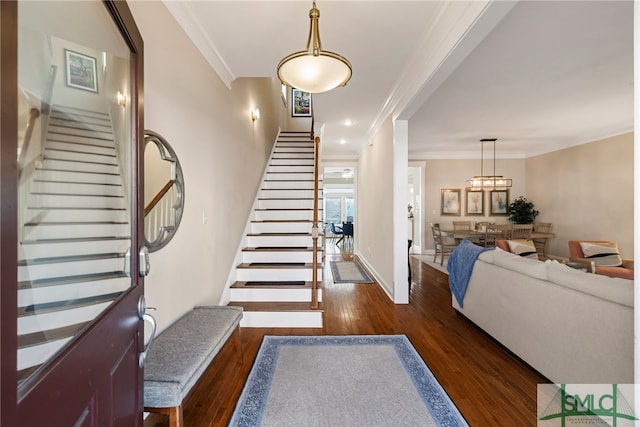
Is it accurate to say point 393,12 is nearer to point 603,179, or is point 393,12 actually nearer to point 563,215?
point 603,179

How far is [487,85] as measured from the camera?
338cm

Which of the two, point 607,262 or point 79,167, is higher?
point 79,167

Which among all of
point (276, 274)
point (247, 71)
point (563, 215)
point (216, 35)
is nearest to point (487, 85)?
point (247, 71)

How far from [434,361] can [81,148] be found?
260 centimetres

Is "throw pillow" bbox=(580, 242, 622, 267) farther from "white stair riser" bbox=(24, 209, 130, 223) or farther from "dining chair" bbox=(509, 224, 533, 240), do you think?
"white stair riser" bbox=(24, 209, 130, 223)

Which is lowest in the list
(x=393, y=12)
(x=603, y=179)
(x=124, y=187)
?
(x=124, y=187)

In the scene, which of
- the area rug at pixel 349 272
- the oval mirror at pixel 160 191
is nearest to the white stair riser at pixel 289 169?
the area rug at pixel 349 272

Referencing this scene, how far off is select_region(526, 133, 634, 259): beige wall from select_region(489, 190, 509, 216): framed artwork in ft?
1.87

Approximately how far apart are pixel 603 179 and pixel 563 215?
3.80 feet

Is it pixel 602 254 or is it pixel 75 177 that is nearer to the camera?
pixel 75 177

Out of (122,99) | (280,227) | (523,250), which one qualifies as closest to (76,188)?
(122,99)

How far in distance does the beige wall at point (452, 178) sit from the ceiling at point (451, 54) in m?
2.65

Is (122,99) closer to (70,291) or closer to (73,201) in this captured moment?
(73,201)

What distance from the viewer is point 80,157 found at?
2.79 ft
